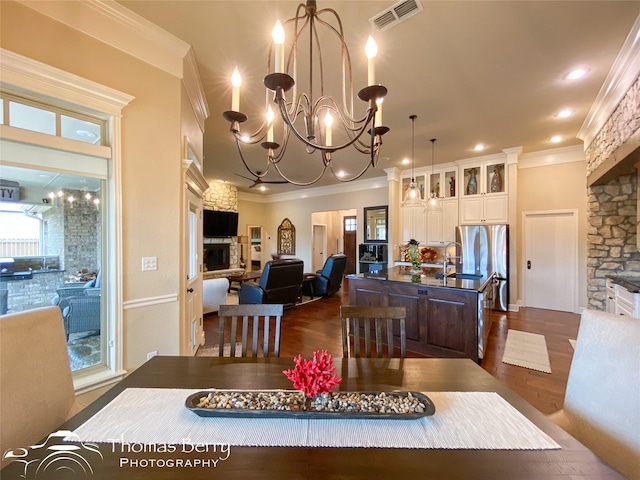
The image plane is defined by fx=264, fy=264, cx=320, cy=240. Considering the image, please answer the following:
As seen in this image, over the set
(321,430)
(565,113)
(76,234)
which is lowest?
(321,430)

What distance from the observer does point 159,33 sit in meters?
2.19

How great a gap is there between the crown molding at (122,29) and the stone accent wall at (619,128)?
4170 millimetres

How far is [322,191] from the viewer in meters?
8.66

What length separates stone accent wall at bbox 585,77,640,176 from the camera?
2.47 meters

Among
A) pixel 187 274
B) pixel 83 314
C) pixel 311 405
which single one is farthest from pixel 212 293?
pixel 311 405

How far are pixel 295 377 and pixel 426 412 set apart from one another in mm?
517

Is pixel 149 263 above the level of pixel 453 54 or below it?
below

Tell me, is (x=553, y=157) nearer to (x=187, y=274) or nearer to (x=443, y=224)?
(x=443, y=224)

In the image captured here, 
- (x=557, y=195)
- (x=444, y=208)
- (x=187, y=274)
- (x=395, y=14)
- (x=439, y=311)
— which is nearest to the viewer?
(x=395, y=14)

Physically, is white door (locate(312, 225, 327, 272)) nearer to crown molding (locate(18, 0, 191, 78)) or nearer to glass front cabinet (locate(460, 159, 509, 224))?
glass front cabinet (locate(460, 159, 509, 224))

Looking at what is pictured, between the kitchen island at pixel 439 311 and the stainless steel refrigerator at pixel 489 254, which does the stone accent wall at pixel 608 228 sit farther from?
the kitchen island at pixel 439 311

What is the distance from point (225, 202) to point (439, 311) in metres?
7.18

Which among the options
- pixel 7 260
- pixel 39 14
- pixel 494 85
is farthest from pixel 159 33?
pixel 494 85

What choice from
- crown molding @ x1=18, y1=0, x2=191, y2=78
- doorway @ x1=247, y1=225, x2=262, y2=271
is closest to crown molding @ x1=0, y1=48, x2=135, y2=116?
crown molding @ x1=18, y1=0, x2=191, y2=78
